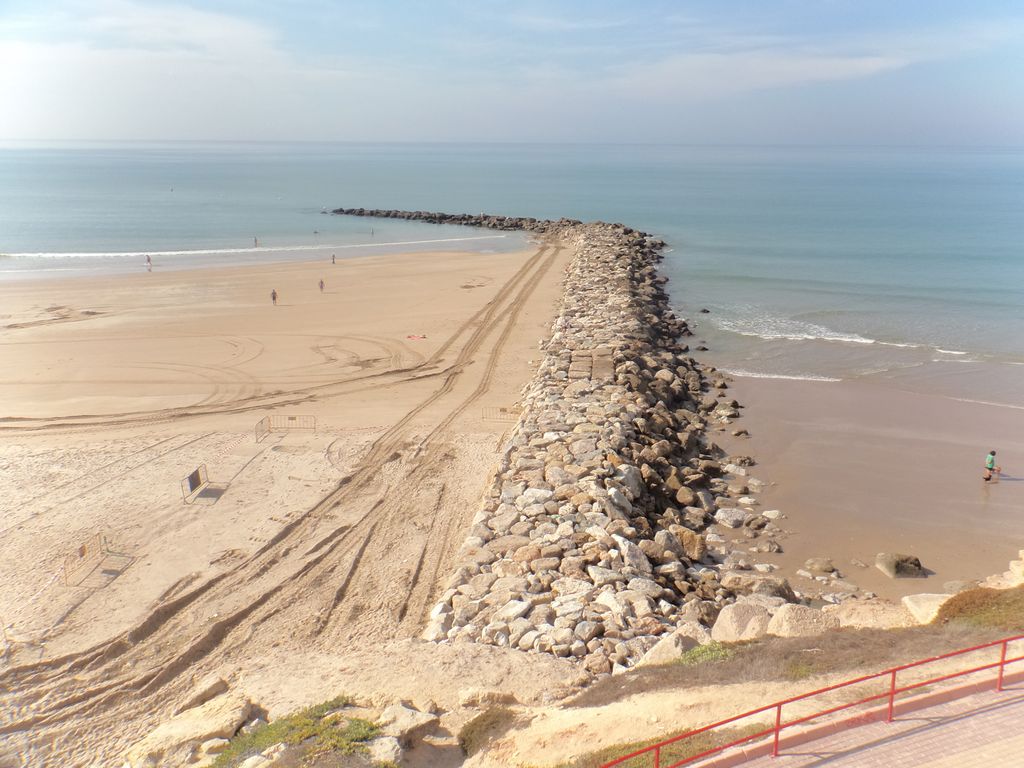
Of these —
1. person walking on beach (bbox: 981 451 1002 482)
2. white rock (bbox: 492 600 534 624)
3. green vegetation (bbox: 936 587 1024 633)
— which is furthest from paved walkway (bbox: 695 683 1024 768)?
person walking on beach (bbox: 981 451 1002 482)

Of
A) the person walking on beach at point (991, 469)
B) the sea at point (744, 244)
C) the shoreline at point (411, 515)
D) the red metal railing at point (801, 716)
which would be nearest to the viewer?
the red metal railing at point (801, 716)

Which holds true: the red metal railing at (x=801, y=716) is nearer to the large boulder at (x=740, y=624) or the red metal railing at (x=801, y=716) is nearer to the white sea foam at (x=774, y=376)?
the large boulder at (x=740, y=624)

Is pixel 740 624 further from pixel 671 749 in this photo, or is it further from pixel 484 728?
pixel 484 728

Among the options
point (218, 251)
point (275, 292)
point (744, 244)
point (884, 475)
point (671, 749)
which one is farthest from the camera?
point (744, 244)

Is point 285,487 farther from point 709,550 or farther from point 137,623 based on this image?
point 709,550

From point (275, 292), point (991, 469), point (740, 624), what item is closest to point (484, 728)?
point (740, 624)

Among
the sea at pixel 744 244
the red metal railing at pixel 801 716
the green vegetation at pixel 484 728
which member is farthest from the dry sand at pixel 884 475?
the green vegetation at pixel 484 728

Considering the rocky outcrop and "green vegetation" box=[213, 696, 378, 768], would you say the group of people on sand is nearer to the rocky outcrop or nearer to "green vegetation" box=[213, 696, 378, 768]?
"green vegetation" box=[213, 696, 378, 768]
